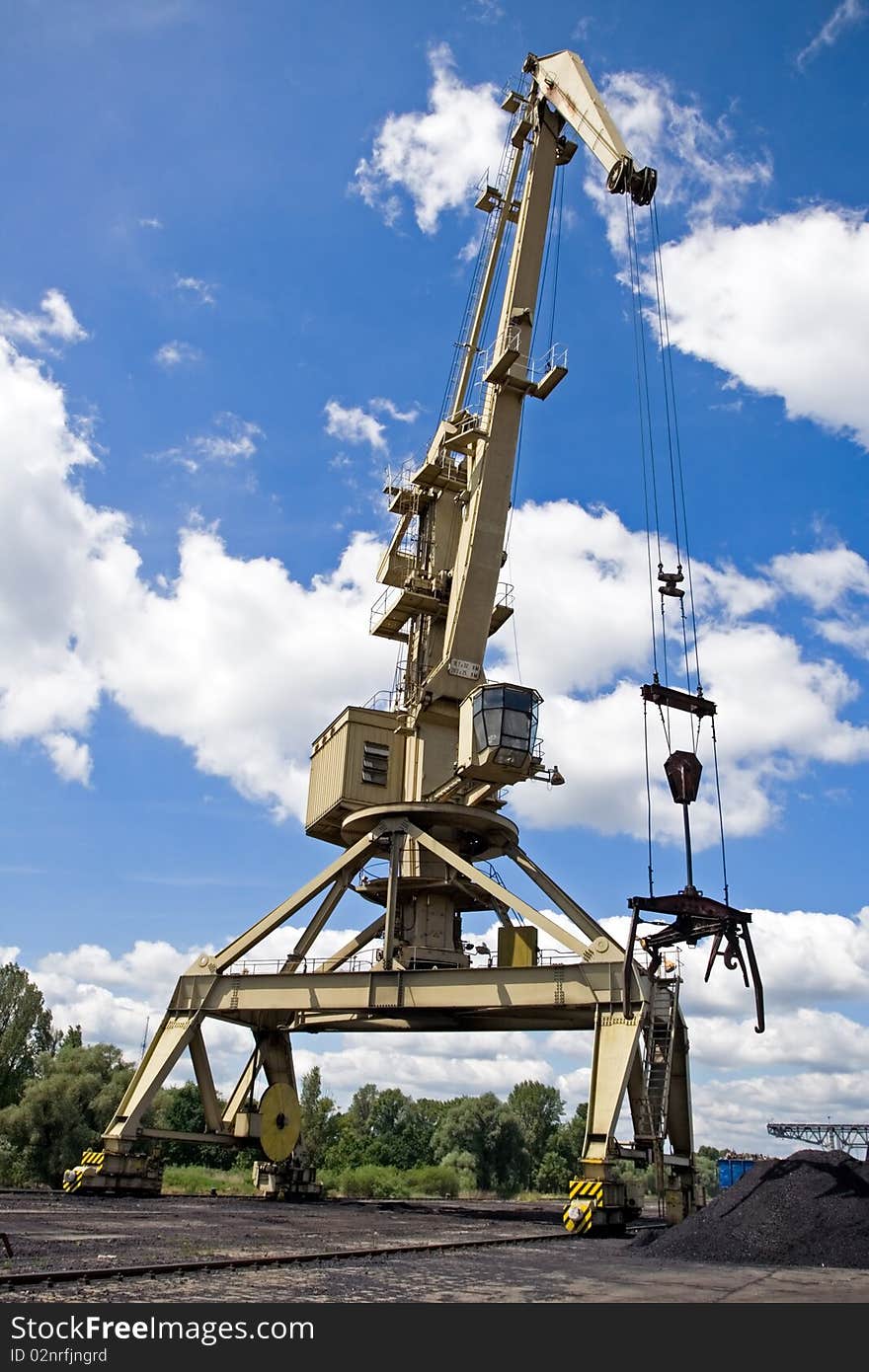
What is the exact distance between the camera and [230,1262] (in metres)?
10.2

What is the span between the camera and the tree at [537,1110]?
5766 cm

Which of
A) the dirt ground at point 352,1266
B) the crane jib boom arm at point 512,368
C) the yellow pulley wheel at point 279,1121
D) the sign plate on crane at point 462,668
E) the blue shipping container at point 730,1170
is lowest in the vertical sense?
the blue shipping container at point 730,1170

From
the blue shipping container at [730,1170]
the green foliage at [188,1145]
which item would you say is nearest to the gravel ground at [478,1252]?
the blue shipping container at [730,1170]

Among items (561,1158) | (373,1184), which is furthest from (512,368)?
(561,1158)

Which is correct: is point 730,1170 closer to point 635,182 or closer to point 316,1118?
point 316,1118

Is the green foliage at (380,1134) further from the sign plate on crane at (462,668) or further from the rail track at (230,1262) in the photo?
→ the rail track at (230,1262)

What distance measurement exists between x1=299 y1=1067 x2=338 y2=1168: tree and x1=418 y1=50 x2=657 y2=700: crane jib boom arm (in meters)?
32.2

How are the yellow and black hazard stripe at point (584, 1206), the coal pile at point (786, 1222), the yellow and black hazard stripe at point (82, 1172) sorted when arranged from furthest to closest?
the yellow and black hazard stripe at point (82, 1172), the yellow and black hazard stripe at point (584, 1206), the coal pile at point (786, 1222)

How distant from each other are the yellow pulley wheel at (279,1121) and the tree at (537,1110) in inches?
1370

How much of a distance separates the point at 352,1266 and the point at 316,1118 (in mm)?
Answer: 43664
